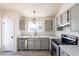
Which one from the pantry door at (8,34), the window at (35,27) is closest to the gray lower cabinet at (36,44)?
the pantry door at (8,34)

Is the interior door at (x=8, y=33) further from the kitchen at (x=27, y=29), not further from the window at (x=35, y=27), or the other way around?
the window at (x=35, y=27)

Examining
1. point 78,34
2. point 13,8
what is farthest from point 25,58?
point 13,8

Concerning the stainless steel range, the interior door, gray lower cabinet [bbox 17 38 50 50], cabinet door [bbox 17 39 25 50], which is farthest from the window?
the stainless steel range

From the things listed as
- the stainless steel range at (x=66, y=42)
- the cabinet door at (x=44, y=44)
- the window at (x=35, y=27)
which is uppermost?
the window at (x=35, y=27)

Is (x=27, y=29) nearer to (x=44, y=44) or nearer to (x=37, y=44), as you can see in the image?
(x=37, y=44)

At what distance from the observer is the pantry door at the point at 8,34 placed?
244 inches

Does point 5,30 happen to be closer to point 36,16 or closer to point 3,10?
point 3,10

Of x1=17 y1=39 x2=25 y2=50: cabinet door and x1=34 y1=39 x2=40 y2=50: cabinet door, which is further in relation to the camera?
x1=34 y1=39 x2=40 y2=50: cabinet door

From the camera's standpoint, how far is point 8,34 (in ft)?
20.4

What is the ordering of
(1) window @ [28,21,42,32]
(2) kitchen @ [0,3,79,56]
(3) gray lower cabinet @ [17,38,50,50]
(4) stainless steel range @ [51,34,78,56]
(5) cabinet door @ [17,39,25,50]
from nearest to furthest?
(4) stainless steel range @ [51,34,78,56] < (2) kitchen @ [0,3,79,56] < (5) cabinet door @ [17,39,25,50] < (3) gray lower cabinet @ [17,38,50,50] < (1) window @ [28,21,42,32]

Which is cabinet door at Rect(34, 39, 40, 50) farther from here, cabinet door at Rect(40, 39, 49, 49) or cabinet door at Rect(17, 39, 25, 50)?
cabinet door at Rect(17, 39, 25, 50)

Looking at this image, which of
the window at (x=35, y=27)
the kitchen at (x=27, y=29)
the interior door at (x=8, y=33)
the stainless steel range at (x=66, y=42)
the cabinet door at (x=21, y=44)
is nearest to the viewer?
the stainless steel range at (x=66, y=42)

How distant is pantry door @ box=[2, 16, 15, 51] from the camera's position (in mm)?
6188

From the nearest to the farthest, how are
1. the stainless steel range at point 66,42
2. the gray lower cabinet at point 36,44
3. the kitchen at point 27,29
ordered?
the stainless steel range at point 66,42
the kitchen at point 27,29
the gray lower cabinet at point 36,44
